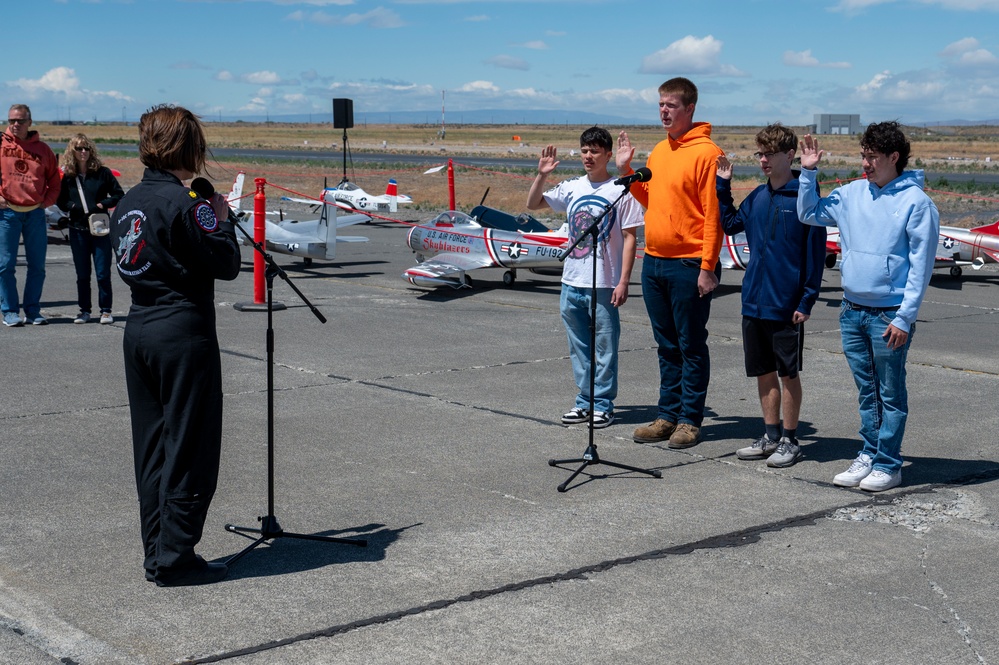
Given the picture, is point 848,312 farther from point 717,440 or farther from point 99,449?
point 99,449

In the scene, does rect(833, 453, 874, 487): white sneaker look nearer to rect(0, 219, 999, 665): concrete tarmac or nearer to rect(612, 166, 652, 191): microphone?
rect(0, 219, 999, 665): concrete tarmac

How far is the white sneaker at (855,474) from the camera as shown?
6.18m

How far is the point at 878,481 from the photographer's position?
606 cm

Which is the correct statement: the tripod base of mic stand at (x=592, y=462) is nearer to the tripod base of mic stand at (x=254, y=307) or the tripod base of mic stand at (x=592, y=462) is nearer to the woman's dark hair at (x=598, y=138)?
the woman's dark hair at (x=598, y=138)

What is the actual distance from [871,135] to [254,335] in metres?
7.10

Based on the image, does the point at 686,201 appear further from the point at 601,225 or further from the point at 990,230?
the point at 990,230

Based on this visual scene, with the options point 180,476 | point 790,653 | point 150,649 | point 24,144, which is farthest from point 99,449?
point 24,144

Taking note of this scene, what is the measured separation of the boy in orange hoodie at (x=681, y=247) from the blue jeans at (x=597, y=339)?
0.43 meters

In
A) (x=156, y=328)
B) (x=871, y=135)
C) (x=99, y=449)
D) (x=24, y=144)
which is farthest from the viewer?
(x=24, y=144)

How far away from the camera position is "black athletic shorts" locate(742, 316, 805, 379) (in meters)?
6.46

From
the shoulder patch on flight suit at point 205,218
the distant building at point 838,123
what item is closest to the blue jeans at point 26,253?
the shoulder patch on flight suit at point 205,218

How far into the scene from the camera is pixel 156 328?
4.54 metres

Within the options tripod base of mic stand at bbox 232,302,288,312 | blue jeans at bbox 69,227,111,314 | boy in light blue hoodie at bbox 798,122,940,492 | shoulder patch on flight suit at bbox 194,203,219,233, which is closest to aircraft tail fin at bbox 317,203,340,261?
tripod base of mic stand at bbox 232,302,288,312

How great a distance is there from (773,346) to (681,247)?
0.87 m
